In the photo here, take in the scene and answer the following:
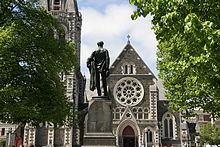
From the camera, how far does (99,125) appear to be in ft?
42.5

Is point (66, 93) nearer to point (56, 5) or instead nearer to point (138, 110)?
point (138, 110)

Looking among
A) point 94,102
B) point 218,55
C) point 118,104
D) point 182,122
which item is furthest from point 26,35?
point 182,122

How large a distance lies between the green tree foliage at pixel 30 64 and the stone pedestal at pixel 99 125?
3149mm

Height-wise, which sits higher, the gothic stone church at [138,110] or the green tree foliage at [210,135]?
the gothic stone church at [138,110]

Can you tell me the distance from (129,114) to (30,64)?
86.1 ft

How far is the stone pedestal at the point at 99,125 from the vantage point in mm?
12734

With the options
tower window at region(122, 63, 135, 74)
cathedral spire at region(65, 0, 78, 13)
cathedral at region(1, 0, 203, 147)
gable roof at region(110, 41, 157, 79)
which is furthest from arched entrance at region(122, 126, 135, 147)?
cathedral spire at region(65, 0, 78, 13)

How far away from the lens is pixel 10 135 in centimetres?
2206

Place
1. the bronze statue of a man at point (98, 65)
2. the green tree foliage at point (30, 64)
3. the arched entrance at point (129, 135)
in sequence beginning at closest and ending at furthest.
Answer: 1. the bronze statue of a man at point (98, 65)
2. the green tree foliage at point (30, 64)
3. the arched entrance at point (129, 135)

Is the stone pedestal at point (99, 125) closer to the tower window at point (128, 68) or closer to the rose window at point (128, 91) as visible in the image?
the rose window at point (128, 91)

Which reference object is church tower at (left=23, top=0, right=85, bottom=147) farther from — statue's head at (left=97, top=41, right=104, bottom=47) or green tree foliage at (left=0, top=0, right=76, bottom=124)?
statue's head at (left=97, top=41, right=104, bottom=47)

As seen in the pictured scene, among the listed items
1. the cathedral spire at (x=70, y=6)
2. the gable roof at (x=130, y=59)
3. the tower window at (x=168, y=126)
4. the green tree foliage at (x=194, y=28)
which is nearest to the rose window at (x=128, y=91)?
the gable roof at (x=130, y=59)

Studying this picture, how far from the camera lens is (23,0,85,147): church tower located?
130ft

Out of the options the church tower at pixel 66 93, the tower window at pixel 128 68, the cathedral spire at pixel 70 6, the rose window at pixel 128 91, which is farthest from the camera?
the cathedral spire at pixel 70 6
